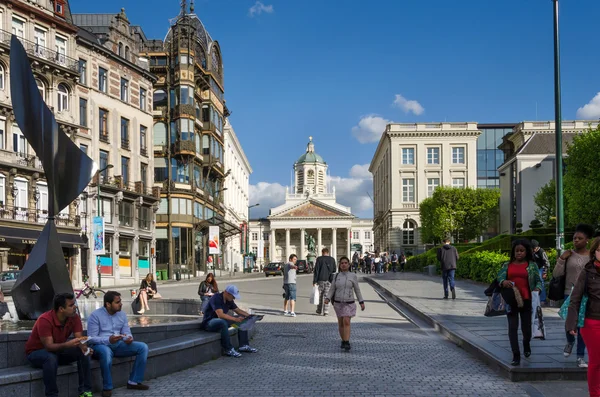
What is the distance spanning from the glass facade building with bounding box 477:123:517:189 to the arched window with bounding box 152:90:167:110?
65.7 meters

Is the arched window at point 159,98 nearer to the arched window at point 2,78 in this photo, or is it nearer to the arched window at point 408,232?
the arched window at point 2,78

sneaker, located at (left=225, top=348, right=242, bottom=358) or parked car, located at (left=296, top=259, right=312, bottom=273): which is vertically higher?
sneaker, located at (left=225, top=348, right=242, bottom=358)

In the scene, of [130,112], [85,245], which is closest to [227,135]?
[130,112]

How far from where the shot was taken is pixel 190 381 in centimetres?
902

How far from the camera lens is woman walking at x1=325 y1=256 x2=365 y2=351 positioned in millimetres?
11750

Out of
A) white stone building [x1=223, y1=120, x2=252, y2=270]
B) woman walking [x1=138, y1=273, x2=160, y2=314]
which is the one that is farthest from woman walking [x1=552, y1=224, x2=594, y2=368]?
white stone building [x1=223, y1=120, x2=252, y2=270]

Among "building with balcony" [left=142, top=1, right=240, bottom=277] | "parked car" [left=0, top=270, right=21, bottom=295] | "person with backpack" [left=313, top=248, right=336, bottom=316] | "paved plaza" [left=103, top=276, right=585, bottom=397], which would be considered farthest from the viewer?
"building with balcony" [left=142, top=1, right=240, bottom=277]

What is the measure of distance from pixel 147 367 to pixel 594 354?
564 centimetres

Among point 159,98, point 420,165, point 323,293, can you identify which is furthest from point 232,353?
point 420,165

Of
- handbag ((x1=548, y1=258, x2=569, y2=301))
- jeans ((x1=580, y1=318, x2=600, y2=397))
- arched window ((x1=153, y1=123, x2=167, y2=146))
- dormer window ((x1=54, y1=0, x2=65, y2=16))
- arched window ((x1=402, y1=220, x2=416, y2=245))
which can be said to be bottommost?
arched window ((x1=402, y1=220, x2=416, y2=245))

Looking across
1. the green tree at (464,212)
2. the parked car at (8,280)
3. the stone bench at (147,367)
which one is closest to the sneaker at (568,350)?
the stone bench at (147,367)

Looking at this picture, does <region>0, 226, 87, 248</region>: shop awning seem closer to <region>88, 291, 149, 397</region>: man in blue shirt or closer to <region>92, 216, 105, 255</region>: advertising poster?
<region>92, 216, 105, 255</region>: advertising poster

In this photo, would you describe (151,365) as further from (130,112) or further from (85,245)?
(130,112)

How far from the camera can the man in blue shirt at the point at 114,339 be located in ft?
27.4
